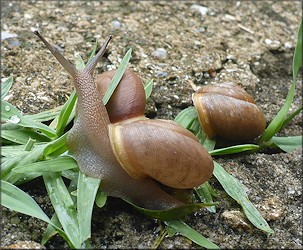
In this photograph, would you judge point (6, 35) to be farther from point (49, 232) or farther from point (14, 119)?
point (49, 232)

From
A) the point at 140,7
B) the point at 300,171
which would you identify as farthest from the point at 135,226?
the point at 140,7

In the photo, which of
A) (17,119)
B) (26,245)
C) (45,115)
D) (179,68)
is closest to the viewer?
(26,245)

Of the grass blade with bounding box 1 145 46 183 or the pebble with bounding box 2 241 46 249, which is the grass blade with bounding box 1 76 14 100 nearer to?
the grass blade with bounding box 1 145 46 183

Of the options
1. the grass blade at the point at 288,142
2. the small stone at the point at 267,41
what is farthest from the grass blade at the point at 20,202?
the small stone at the point at 267,41

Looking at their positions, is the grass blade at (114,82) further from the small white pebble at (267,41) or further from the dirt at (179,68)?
the small white pebble at (267,41)

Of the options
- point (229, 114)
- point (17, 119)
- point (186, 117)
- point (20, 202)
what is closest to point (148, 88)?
point (186, 117)

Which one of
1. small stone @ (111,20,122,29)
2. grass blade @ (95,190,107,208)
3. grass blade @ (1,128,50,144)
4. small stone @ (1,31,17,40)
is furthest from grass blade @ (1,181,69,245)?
small stone @ (111,20,122,29)
